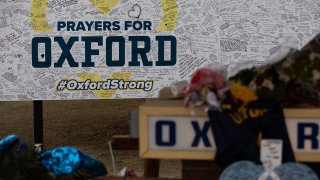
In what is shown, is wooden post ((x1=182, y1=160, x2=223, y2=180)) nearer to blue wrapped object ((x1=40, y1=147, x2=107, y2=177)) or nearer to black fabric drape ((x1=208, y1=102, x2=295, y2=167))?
black fabric drape ((x1=208, y1=102, x2=295, y2=167))

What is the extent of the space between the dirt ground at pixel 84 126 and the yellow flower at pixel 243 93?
14.9 ft

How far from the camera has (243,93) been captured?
8.39ft

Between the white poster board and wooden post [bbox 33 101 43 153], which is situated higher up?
the white poster board

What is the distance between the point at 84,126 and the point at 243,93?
8548 millimetres

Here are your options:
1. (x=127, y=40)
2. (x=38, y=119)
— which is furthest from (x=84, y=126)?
(x=127, y=40)

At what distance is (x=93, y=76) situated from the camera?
7230 millimetres

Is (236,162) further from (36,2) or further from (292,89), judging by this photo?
(36,2)

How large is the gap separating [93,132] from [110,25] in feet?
11.4

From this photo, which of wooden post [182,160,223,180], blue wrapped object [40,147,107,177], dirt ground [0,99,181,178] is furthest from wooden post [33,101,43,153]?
wooden post [182,160,223,180]

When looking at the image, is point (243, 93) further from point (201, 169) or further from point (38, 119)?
point (38, 119)

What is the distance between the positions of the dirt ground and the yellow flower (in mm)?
4545

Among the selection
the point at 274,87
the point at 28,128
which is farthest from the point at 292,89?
the point at 28,128

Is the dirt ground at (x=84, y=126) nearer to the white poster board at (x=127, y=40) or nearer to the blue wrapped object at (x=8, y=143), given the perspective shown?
the white poster board at (x=127, y=40)

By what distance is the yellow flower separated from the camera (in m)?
2.56
